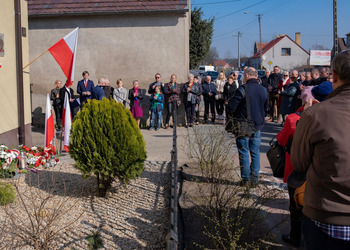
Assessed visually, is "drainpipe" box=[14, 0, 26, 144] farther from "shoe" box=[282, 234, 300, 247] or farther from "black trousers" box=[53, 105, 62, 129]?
"shoe" box=[282, 234, 300, 247]

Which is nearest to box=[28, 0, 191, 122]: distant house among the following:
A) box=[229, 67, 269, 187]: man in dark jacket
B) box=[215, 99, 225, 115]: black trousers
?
box=[215, 99, 225, 115]: black trousers

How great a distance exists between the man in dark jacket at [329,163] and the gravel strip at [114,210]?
2.57 meters

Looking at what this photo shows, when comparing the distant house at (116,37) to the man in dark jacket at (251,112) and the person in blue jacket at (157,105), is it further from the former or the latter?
the man in dark jacket at (251,112)

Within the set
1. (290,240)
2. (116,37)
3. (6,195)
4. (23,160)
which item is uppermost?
(116,37)

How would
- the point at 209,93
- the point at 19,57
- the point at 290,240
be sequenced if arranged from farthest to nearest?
the point at 209,93 < the point at 19,57 < the point at 290,240

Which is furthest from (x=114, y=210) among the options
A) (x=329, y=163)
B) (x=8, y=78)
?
(x=8, y=78)

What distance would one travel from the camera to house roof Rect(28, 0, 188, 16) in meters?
14.2

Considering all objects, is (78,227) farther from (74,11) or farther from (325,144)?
(74,11)

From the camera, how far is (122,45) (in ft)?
48.1

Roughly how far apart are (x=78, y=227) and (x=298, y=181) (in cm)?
330

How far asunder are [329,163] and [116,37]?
42.7 ft

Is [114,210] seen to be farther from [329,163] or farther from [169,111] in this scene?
[169,111]

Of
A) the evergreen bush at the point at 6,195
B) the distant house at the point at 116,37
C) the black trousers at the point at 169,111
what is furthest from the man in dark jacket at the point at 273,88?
the evergreen bush at the point at 6,195

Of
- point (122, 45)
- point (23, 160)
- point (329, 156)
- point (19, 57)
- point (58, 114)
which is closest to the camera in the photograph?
point (329, 156)
